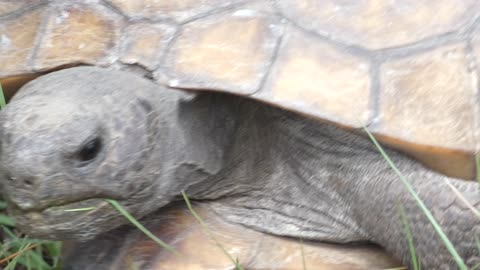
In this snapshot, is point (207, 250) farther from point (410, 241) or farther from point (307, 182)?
point (410, 241)

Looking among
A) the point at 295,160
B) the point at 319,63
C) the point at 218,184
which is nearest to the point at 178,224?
the point at 218,184

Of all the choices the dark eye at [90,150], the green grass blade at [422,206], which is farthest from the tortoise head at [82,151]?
the green grass blade at [422,206]

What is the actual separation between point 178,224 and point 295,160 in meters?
0.31

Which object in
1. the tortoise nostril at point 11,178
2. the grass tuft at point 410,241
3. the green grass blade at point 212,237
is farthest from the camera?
the green grass blade at point 212,237

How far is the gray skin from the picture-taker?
1652 mm

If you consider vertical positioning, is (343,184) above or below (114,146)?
below

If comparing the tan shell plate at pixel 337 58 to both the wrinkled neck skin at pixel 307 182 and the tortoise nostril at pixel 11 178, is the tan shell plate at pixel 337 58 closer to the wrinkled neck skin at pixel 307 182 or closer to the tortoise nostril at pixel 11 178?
the wrinkled neck skin at pixel 307 182

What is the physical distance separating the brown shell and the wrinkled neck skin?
0.13 feet

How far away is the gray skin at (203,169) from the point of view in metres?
1.65

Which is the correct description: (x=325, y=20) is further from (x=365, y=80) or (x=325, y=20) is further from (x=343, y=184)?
(x=343, y=184)

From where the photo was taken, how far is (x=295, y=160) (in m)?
2.07

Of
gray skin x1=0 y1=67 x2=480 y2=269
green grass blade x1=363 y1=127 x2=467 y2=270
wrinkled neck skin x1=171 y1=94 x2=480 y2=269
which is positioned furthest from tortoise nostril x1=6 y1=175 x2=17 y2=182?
green grass blade x1=363 y1=127 x2=467 y2=270

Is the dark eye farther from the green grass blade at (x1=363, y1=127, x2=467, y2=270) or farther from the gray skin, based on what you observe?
the green grass blade at (x1=363, y1=127, x2=467, y2=270)

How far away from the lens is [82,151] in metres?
1.66
